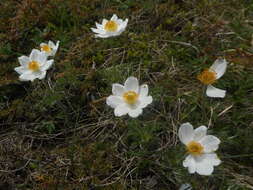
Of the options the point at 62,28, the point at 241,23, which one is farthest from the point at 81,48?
the point at 241,23

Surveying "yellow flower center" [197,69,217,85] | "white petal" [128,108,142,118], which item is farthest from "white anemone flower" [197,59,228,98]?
"white petal" [128,108,142,118]

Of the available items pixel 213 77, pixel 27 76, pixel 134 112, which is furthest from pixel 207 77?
pixel 27 76

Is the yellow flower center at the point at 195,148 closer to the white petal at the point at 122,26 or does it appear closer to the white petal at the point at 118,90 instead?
the white petal at the point at 118,90

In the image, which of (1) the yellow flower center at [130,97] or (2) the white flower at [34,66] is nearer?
(1) the yellow flower center at [130,97]

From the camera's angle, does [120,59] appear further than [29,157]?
Yes

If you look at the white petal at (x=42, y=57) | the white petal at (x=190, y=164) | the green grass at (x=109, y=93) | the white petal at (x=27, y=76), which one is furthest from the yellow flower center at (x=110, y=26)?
the white petal at (x=190, y=164)

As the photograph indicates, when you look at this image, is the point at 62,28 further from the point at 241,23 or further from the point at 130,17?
the point at 241,23
